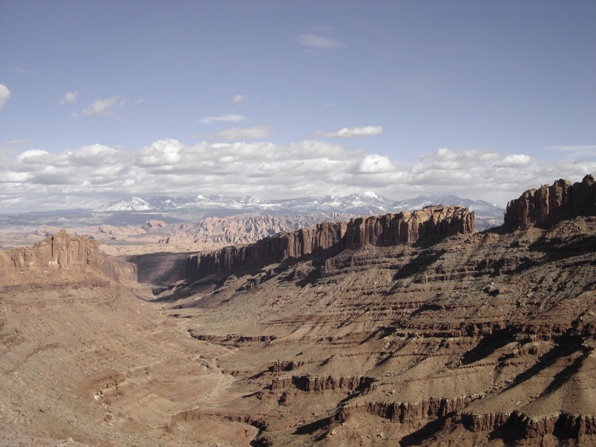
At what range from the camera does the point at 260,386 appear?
5089 inches

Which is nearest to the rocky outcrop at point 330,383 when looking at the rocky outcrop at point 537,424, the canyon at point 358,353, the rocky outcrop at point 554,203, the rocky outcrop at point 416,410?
the canyon at point 358,353

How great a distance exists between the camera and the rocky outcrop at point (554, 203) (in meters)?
148

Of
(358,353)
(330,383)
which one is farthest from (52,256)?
(330,383)

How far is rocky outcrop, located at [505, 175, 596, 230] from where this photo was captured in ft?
485

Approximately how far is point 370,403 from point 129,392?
37.2 meters

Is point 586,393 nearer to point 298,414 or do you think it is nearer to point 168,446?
point 298,414

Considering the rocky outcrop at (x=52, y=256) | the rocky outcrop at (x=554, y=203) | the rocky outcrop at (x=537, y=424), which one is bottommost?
the rocky outcrop at (x=537, y=424)

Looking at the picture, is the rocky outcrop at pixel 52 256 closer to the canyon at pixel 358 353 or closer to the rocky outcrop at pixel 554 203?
the canyon at pixel 358 353

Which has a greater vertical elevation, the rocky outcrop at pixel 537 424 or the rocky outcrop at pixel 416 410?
the rocky outcrop at pixel 537 424

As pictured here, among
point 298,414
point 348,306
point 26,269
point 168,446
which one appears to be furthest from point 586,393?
point 26,269

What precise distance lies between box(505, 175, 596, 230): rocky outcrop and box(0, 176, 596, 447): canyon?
0.34m

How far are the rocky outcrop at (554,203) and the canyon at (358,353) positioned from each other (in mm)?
338

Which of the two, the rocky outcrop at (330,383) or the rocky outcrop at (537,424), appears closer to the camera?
the rocky outcrop at (537,424)

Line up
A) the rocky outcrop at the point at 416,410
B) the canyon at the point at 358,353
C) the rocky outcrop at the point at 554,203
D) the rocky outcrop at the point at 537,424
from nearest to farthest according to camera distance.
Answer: the rocky outcrop at the point at 537,424, the canyon at the point at 358,353, the rocky outcrop at the point at 416,410, the rocky outcrop at the point at 554,203
